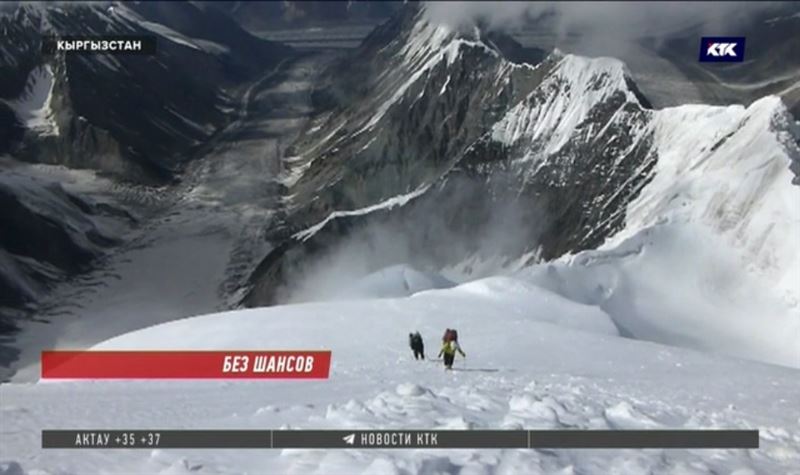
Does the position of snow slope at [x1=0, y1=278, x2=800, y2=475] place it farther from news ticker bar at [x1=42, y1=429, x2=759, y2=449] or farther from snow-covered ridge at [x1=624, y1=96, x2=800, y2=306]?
snow-covered ridge at [x1=624, y1=96, x2=800, y2=306]

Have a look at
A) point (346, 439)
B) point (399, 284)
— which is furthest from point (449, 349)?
point (399, 284)

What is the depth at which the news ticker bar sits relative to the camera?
15727mm

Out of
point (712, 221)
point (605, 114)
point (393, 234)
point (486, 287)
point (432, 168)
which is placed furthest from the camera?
point (432, 168)

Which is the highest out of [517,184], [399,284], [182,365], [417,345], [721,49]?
[517,184]

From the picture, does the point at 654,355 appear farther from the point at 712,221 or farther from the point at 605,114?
the point at 605,114

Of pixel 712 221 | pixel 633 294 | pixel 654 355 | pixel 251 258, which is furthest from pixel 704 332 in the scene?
pixel 251 258

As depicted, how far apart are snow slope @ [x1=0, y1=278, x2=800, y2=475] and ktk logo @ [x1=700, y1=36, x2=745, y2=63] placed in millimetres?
7880

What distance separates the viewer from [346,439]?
1583cm

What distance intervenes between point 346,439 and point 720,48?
1400 cm

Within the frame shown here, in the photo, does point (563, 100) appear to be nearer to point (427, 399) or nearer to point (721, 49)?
point (721, 49)

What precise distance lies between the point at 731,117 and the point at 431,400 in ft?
212

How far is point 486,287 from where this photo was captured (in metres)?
35.4

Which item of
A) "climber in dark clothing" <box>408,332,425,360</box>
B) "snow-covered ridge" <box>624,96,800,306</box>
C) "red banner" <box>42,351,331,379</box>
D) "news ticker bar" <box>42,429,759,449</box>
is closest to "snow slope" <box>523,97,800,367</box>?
"snow-covered ridge" <box>624,96,800,306</box>

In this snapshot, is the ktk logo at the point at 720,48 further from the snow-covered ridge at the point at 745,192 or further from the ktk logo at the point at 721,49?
the snow-covered ridge at the point at 745,192
